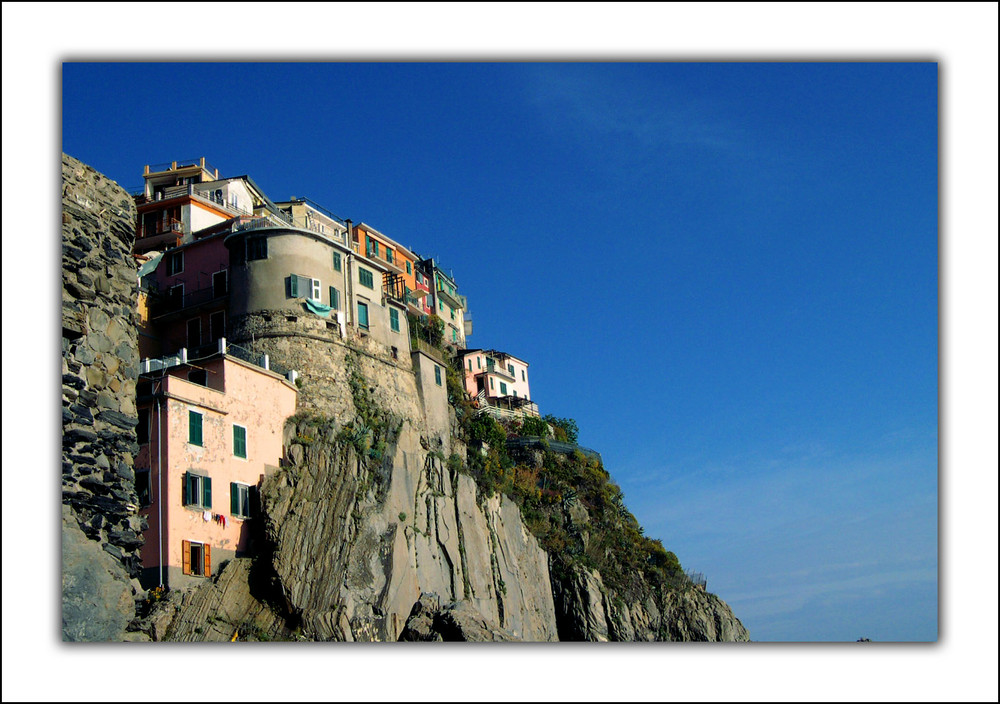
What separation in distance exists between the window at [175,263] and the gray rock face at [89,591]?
31377 mm

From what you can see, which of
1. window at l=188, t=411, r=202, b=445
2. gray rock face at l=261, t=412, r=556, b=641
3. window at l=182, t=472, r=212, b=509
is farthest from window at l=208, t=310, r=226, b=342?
window at l=182, t=472, r=212, b=509

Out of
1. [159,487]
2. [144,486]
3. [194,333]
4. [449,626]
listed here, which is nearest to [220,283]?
[194,333]

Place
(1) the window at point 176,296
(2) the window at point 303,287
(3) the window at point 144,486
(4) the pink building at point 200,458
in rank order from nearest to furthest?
(4) the pink building at point 200,458 < (3) the window at point 144,486 < (2) the window at point 303,287 < (1) the window at point 176,296

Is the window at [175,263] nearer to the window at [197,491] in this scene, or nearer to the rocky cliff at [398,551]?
the rocky cliff at [398,551]

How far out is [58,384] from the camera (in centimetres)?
1022

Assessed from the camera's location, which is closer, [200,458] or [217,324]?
[200,458]

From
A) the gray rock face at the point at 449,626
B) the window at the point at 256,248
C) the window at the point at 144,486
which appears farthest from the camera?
the window at the point at 256,248

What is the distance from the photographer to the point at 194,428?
1183 inches

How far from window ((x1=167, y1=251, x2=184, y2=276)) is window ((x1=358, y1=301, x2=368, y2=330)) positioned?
7.02m

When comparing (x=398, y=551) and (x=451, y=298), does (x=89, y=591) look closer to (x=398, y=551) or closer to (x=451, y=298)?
(x=398, y=551)

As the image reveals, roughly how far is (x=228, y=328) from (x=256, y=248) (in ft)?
10.4

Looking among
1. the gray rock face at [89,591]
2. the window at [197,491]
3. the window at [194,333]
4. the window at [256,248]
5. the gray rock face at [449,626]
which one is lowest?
the gray rock face at [449,626]

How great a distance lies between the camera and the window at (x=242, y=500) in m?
30.8

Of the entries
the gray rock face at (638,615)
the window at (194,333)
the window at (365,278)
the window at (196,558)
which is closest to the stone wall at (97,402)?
the window at (196,558)
